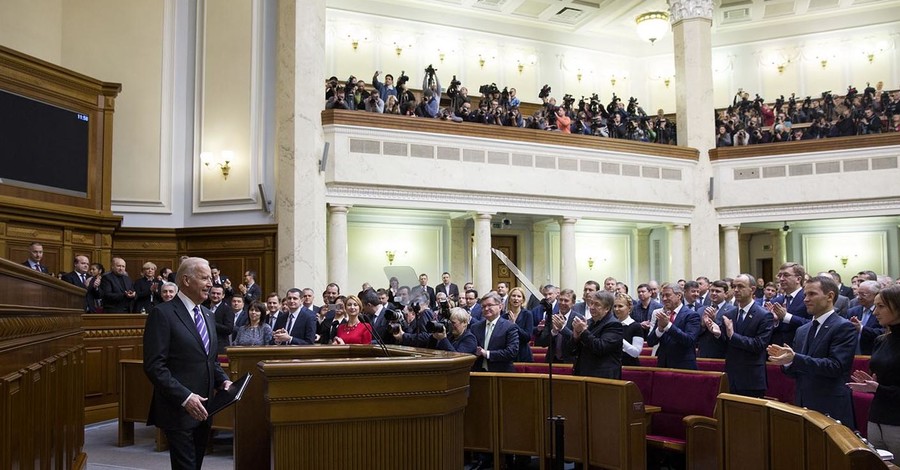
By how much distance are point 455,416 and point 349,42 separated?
16.6 m

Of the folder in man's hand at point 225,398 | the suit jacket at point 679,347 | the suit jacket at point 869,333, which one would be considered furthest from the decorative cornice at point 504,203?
the folder in man's hand at point 225,398

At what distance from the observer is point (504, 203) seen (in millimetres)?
14750

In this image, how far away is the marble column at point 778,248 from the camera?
1902cm

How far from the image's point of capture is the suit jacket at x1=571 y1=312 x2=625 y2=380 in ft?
18.7

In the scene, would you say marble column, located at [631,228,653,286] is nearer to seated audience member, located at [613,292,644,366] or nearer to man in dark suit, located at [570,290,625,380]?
seated audience member, located at [613,292,644,366]

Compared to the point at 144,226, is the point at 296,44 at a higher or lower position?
higher

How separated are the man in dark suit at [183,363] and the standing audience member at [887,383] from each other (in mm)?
3318

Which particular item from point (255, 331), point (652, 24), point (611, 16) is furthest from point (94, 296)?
point (611, 16)

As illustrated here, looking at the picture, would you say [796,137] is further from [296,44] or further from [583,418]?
[583,418]

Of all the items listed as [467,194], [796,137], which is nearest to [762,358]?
[467,194]

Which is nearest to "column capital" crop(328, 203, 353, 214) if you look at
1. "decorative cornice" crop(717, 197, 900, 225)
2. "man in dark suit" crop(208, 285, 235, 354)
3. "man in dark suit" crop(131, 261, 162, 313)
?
"man in dark suit" crop(131, 261, 162, 313)

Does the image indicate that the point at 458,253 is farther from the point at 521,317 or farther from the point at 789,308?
the point at 789,308

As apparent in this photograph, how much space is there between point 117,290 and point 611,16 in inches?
577

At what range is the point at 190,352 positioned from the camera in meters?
4.04
